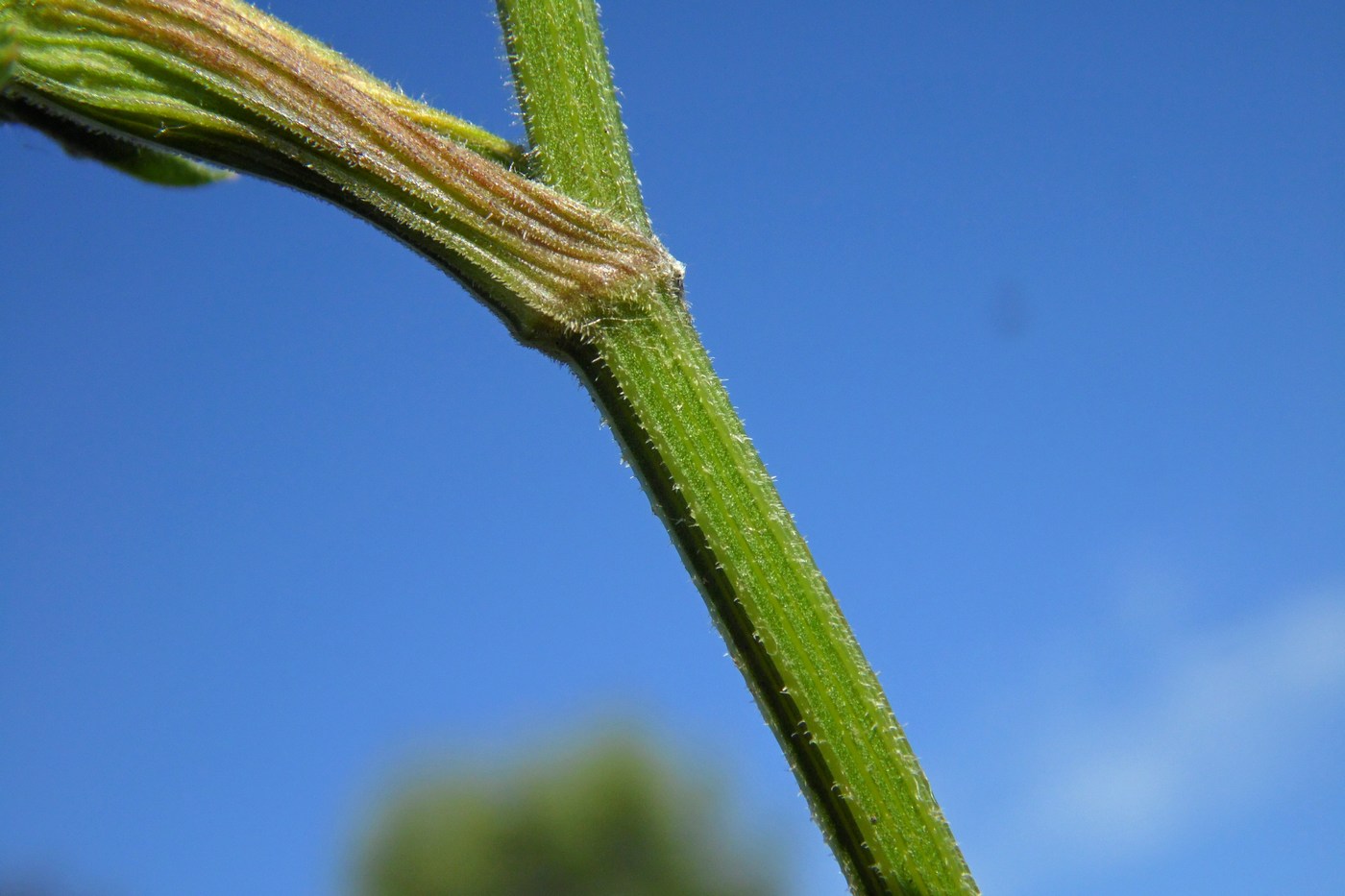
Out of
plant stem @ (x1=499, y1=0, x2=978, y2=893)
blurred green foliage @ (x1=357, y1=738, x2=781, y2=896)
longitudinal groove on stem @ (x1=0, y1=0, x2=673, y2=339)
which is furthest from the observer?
blurred green foliage @ (x1=357, y1=738, x2=781, y2=896)

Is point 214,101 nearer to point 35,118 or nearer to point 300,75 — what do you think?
point 300,75

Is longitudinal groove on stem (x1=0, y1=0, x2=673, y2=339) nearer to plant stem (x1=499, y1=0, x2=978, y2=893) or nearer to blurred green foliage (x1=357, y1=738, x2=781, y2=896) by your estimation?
plant stem (x1=499, y1=0, x2=978, y2=893)

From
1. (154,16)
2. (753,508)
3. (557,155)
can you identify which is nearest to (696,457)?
(753,508)

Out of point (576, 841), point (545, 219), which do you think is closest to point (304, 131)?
point (545, 219)

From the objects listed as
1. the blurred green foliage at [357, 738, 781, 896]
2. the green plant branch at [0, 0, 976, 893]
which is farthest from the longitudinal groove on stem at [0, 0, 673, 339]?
the blurred green foliage at [357, 738, 781, 896]

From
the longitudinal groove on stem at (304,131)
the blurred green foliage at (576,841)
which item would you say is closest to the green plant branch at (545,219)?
the longitudinal groove on stem at (304,131)

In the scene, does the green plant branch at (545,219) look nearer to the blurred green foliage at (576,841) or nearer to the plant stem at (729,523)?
the plant stem at (729,523)

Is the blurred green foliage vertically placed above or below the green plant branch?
above

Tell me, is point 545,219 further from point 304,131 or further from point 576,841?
point 576,841

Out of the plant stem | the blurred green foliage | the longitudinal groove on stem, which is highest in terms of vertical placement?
the blurred green foliage
